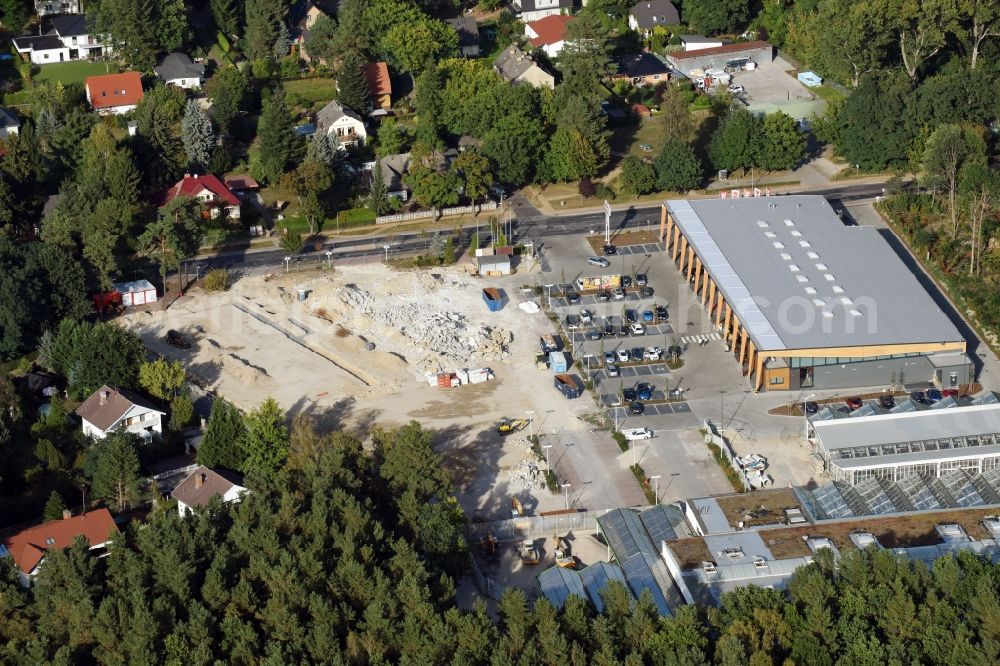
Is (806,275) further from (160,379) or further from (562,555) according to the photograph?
(160,379)

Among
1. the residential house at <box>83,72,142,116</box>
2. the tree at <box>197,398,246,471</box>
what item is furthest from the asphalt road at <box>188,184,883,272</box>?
the tree at <box>197,398,246,471</box>

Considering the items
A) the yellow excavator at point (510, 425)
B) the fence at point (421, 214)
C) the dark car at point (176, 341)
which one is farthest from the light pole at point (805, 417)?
the dark car at point (176, 341)

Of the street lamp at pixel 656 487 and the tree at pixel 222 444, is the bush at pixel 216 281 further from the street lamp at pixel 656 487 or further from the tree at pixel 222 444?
the street lamp at pixel 656 487

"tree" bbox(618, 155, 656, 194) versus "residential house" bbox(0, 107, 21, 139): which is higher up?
"residential house" bbox(0, 107, 21, 139)

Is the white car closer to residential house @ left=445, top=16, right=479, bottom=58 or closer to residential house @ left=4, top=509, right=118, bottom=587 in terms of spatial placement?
residential house @ left=4, top=509, right=118, bottom=587

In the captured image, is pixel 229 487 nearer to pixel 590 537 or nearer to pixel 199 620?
pixel 199 620

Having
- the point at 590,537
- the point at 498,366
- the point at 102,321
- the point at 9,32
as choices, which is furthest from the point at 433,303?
the point at 9,32

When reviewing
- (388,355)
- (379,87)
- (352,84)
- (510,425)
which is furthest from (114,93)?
(510,425)
